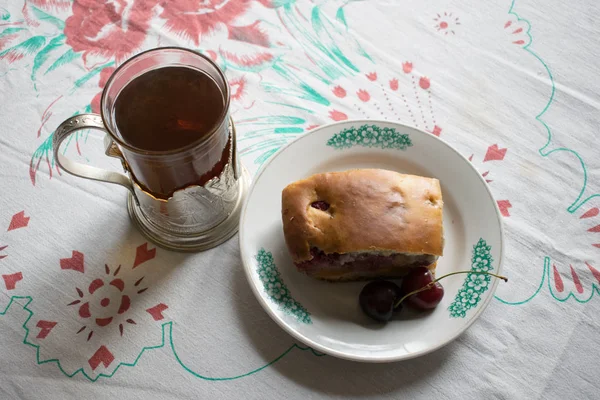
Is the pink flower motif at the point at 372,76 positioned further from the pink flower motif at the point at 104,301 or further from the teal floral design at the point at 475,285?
the pink flower motif at the point at 104,301

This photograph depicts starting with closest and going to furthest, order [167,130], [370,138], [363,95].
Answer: [167,130] < [370,138] < [363,95]

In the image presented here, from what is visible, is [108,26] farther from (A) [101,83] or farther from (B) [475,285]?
(B) [475,285]

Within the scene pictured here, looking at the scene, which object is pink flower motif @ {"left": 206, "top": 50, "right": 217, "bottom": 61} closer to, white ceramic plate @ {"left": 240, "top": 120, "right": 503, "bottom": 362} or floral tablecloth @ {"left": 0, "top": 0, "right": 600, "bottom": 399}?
floral tablecloth @ {"left": 0, "top": 0, "right": 600, "bottom": 399}

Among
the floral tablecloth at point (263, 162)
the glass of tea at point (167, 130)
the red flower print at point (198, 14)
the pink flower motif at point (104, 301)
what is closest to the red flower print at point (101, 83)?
the floral tablecloth at point (263, 162)

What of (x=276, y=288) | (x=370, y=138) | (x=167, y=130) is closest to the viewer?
(x=167, y=130)

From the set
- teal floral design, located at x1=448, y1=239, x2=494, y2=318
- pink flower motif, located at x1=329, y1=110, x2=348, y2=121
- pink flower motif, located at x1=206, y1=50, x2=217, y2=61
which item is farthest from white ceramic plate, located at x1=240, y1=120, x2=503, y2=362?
pink flower motif, located at x1=206, y1=50, x2=217, y2=61

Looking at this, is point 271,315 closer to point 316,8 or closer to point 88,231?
point 88,231

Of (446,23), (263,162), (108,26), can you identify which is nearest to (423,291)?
(263,162)
